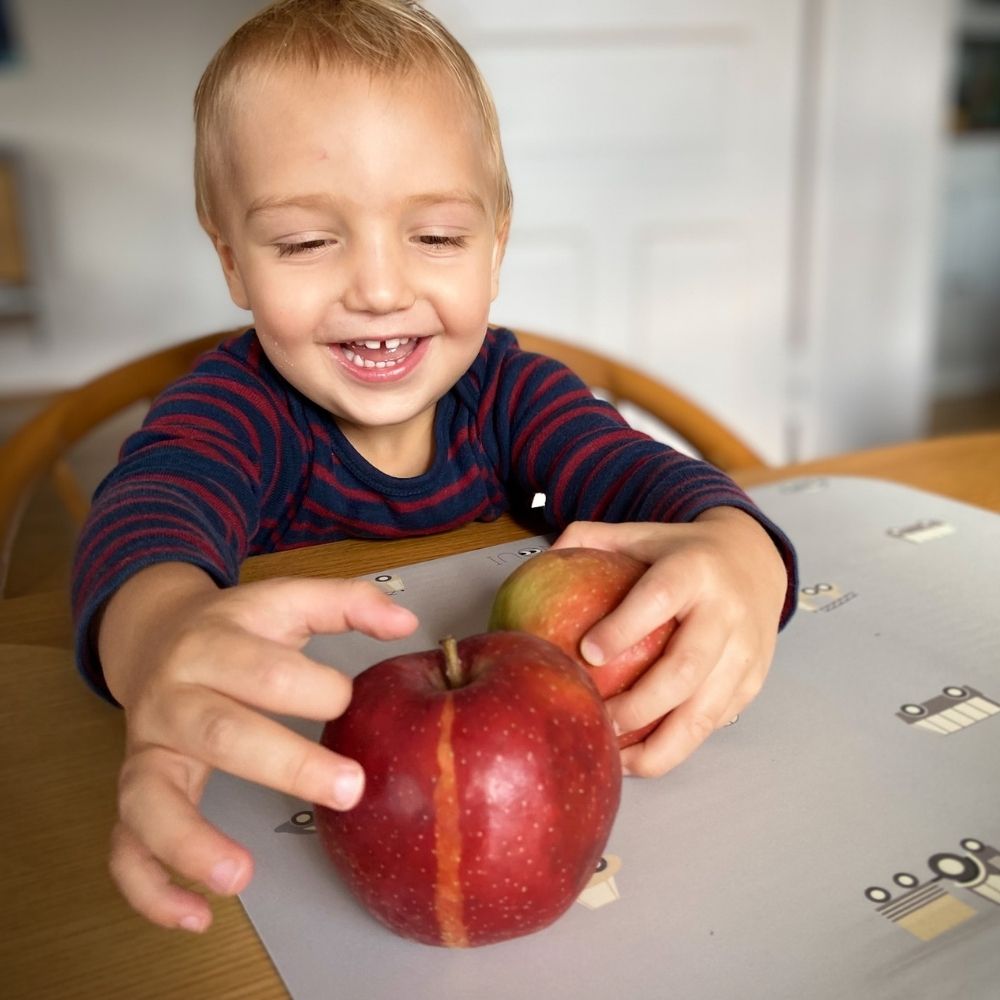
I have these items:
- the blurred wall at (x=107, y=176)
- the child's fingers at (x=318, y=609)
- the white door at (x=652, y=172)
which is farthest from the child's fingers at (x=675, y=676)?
the blurred wall at (x=107, y=176)

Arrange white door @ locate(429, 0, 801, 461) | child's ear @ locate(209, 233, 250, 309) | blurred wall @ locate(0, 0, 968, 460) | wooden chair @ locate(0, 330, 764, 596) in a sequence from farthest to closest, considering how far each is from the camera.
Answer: blurred wall @ locate(0, 0, 968, 460), white door @ locate(429, 0, 801, 461), wooden chair @ locate(0, 330, 764, 596), child's ear @ locate(209, 233, 250, 309)

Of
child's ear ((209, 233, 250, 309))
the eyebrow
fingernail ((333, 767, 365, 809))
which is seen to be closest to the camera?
fingernail ((333, 767, 365, 809))

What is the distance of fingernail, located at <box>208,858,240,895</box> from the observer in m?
0.34

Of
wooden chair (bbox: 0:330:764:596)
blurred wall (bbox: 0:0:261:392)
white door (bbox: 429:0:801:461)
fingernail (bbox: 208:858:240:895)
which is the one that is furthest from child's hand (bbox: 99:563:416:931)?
blurred wall (bbox: 0:0:261:392)

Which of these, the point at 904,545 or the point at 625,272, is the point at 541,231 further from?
the point at 904,545

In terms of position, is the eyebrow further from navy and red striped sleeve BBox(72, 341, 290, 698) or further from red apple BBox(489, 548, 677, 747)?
red apple BBox(489, 548, 677, 747)

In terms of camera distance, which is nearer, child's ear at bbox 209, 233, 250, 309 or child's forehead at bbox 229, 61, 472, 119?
child's forehead at bbox 229, 61, 472, 119

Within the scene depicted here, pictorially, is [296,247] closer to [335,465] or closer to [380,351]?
[380,351]

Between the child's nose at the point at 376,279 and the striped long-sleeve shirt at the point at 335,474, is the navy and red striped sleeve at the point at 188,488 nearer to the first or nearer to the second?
the striped long-sleeve shirt at the point at 335,474

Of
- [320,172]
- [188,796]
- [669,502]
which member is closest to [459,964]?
[188,796]

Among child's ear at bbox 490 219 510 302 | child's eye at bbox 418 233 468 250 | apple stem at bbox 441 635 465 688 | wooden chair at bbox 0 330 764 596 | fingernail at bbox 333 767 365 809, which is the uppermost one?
child's eye at bbox 418 233 468 250

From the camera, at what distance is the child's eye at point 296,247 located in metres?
0.64

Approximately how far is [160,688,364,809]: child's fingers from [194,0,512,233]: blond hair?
0.43m

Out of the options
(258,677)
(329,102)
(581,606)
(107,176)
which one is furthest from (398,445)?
(107,176)
